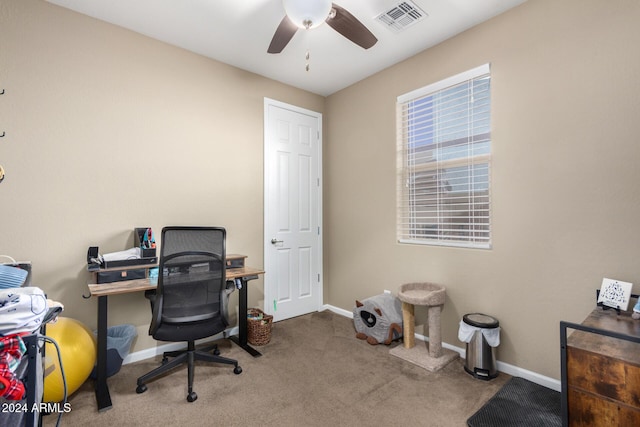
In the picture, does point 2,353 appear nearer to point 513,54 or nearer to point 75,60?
point 75,60

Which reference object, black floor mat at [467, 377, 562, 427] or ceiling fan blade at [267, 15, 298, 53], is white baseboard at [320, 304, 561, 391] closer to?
black floor mat at [467, 377, 562, 427]

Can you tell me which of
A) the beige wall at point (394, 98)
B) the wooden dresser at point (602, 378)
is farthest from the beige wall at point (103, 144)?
the wooden dresser at point (602, 378)

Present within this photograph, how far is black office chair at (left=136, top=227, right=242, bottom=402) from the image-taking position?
2104 millimetres

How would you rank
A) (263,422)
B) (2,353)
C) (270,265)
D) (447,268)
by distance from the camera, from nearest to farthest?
(2,353) → (263,422) → (447,268) → (270,265)

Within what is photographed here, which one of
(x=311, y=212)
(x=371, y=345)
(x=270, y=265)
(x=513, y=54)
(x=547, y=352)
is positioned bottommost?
(x=371, y=345)

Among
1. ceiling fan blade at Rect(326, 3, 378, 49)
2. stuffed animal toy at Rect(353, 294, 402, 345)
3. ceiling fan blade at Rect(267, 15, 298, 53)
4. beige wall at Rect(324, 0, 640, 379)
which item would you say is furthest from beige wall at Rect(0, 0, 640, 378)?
ceiling fan blade at Rect(267, 15, 298, 53)

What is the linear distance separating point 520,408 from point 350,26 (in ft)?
9.15

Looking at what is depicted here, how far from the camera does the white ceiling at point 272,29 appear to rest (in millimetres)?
2357

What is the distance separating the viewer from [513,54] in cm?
241

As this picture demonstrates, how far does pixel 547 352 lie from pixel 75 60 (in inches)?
166

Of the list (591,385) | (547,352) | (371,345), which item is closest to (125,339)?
(371,345)

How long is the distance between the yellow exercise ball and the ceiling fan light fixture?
246 cm

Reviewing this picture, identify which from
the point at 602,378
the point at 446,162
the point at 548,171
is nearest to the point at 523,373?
the point at 602,378

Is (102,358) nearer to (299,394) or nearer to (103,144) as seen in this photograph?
(299,394)
